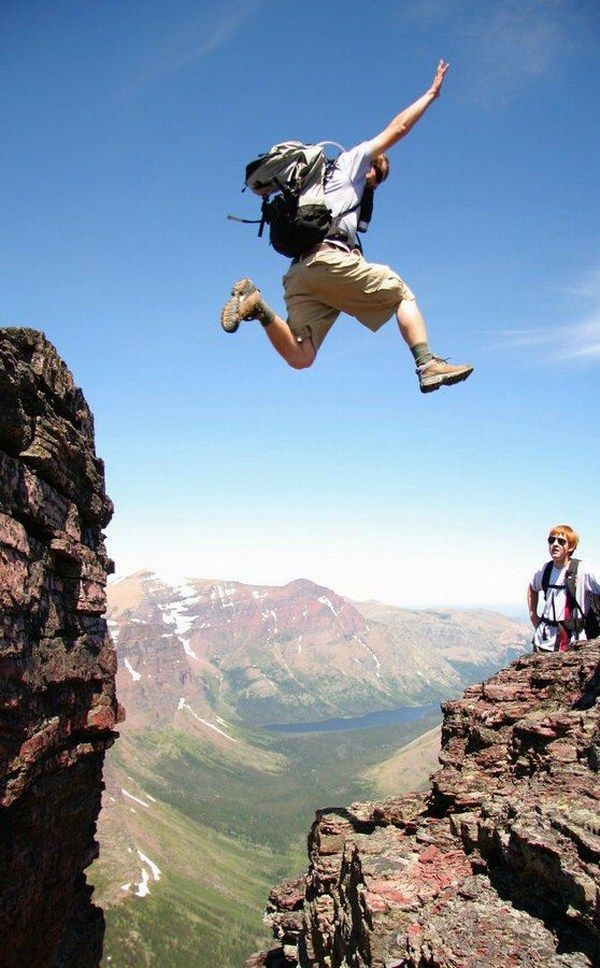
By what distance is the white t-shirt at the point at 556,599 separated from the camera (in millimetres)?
12255

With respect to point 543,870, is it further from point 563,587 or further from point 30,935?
point 30,935

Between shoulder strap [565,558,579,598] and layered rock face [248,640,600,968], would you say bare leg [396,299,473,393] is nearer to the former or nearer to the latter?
layered rock face [248,640,600,968]

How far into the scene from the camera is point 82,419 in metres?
15.1

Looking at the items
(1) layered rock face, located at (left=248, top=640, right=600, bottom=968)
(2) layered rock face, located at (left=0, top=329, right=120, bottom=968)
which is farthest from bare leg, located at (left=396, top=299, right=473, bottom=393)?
(2) layered rock face, located at (left=0, top=329, right=120, bottom=968)

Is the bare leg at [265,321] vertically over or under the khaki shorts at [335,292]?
under

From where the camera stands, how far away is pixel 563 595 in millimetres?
12680

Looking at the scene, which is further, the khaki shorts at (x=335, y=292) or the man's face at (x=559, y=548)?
the man's face at (x=559, y=548)

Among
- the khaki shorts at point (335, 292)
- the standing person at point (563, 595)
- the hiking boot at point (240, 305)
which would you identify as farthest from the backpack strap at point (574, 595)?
the hiking boot at point (240, 305)

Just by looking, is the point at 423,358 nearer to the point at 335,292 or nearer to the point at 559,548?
the point at 335,292

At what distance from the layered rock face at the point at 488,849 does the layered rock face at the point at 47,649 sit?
6145 millimetres

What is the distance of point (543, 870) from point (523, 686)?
17.0 ft

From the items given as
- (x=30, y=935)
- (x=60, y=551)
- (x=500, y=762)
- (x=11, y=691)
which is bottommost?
(x=30, y=935)

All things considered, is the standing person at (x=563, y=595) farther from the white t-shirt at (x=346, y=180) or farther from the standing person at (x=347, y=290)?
the white t-shirt at (x=346, y=180)

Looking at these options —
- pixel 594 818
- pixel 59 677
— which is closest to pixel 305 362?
pixel 594 818
